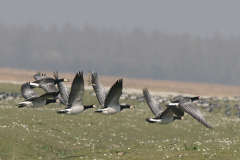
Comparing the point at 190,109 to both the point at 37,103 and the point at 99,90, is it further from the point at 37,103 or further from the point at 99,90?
the point at 37,103

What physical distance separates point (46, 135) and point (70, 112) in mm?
11781

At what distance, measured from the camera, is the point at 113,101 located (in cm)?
1631

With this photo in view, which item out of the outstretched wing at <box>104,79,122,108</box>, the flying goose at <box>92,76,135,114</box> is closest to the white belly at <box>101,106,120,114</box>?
the flying goose at <box>92,76,135,114</box>

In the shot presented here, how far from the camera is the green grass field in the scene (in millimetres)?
21234

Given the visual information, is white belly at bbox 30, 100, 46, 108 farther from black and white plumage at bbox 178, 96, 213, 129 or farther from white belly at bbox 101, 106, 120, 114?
black and white plumage at bbox 178, 96, 213, 129

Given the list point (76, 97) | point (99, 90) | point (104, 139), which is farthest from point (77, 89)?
point (104, 139)

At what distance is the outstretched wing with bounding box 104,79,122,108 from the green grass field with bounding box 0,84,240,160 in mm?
4740

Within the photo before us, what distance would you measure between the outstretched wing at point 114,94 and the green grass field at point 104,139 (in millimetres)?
4740

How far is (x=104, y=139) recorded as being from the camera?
2930cm

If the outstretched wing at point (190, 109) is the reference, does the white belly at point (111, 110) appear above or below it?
below

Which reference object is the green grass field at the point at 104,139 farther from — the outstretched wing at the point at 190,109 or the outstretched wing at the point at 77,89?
the outstretched wing at the point at 77,89

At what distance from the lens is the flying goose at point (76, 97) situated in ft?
50.1

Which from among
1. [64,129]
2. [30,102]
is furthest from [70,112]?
[64,129]

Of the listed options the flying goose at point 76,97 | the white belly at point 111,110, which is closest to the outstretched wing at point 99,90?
the white belly at point 111,110
